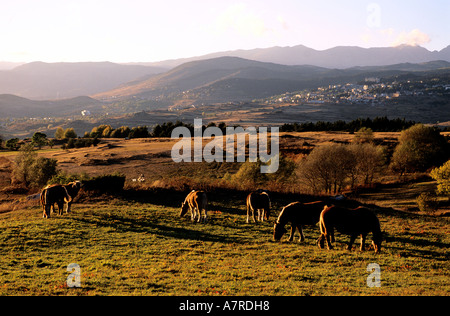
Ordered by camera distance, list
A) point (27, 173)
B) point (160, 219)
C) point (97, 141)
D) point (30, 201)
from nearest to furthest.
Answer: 1. point (160, 219)
2. point (30, 201)
3. point (27, 173)
4. point (97, 141)

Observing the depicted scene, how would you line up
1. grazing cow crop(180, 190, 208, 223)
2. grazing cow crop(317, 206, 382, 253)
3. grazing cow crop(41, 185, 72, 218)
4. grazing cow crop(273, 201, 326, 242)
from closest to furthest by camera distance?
grazing cow crop(317, 206, 382, 253) → grazing cow crop(273, 201, 326, 242) → grazing cow crop(180, 190, 208, 223) → grazing cow crop(41, 185, 72, 218)

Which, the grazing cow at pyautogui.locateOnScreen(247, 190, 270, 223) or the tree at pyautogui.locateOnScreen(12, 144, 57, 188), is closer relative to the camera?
the grazing cow at pyautogui.locateOnScreen(247, 190, 270, 223)

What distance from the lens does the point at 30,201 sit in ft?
112

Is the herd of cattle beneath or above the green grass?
above

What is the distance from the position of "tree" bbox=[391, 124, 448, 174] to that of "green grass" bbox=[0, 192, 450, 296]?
4813cm

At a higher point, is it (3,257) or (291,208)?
(291,208)

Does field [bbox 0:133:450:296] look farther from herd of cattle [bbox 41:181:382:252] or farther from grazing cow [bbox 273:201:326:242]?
grazing cow [bbox 273:201:326:242]

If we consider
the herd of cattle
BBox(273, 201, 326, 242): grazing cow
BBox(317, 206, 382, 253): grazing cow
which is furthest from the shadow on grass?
BBox(317, 206, 382, 253): grazing cow

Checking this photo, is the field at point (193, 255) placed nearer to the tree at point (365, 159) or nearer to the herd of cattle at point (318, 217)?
the herd of cattle at point (318, 217)

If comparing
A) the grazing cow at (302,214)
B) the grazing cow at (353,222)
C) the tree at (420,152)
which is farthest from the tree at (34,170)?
the tree at (420,152)

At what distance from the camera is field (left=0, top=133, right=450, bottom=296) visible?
13.2m
